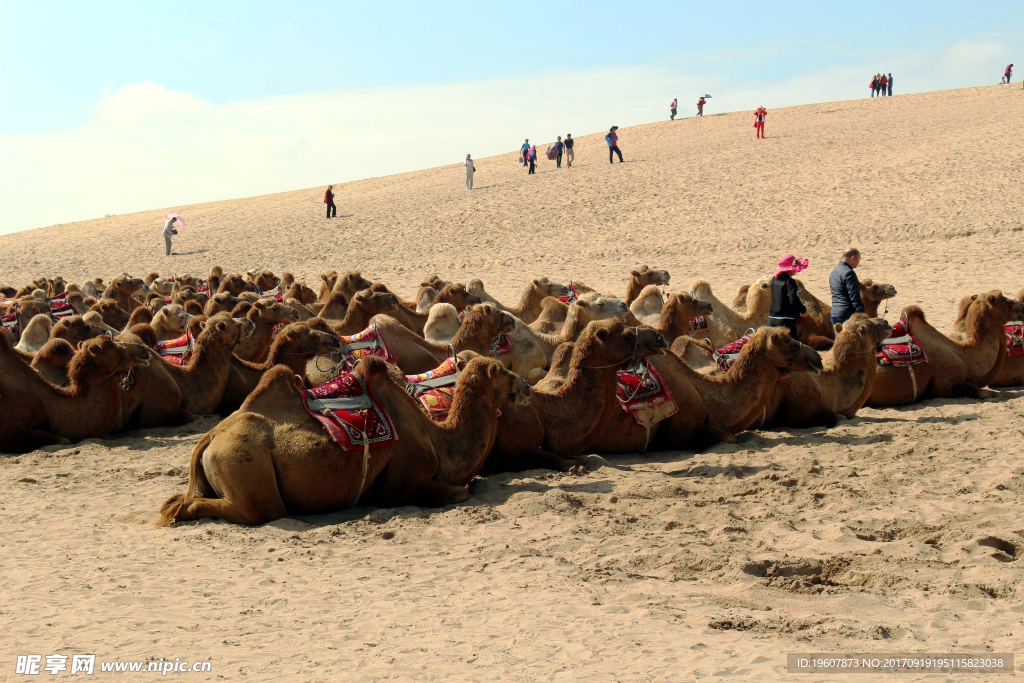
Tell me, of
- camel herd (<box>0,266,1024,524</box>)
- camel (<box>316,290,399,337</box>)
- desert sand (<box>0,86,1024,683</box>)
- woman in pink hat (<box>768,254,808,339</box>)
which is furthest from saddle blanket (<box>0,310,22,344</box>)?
woman in pink hat (<box>768,254,808,339</box>)

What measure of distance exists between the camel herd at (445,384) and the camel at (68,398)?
1 cm

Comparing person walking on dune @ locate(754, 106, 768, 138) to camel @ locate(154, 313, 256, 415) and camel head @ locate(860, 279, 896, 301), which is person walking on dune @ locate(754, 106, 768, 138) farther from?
camel @ locate(154, 313, 256, 415)

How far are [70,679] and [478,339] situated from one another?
20.3ft

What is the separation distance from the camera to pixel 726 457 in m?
7.80

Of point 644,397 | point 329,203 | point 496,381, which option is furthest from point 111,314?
point 329,203

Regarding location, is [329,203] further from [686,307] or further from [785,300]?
[785,300]

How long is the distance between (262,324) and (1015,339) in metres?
8.74

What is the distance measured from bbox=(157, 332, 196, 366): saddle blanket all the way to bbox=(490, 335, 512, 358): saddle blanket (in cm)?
351

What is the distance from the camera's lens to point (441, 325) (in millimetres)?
10969

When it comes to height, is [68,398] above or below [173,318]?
below

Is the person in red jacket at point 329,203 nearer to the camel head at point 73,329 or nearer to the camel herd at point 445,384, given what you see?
the camel herd at point 445,384

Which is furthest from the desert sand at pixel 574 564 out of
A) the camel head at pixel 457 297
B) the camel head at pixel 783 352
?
the camel head at pixel 457 297

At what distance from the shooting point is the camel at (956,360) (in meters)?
9.72

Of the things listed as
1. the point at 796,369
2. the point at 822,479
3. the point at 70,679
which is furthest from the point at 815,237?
the point at 70,679
